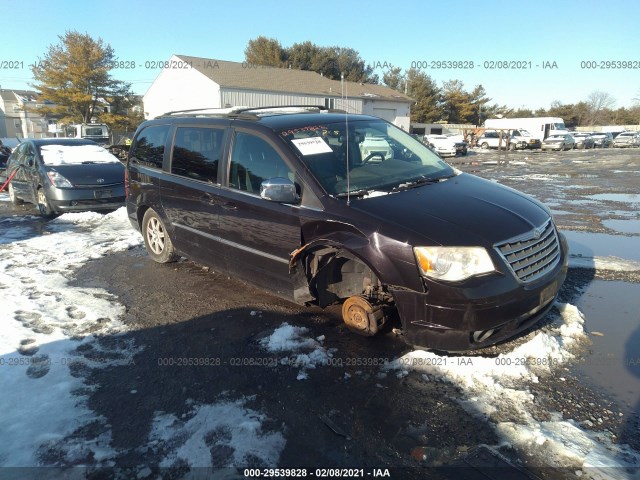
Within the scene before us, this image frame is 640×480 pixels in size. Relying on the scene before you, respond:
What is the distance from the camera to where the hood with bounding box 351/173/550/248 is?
3186 mm

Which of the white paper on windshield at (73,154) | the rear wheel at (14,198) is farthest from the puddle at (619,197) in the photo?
the rear wheel at (14,198)

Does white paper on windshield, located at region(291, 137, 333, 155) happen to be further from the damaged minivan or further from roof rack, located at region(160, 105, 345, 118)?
roof rack, located at region(160, 105, 345, 118)

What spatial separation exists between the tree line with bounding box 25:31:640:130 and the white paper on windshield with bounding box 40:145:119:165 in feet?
121

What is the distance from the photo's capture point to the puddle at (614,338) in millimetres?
3232

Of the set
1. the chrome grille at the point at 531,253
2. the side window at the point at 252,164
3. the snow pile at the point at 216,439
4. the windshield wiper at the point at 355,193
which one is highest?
the side window at the point at 252,164

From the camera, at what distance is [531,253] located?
339cm

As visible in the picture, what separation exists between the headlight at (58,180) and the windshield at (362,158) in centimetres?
680

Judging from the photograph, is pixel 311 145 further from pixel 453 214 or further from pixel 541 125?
pixel 541 125

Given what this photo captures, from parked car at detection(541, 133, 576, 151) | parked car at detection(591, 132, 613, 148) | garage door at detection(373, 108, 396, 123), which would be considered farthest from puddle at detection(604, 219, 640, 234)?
parked car at detection(591, 132, 613, 148)

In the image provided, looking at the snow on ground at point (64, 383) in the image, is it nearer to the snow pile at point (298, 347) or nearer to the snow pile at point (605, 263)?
the snow pile at point (298, 347)

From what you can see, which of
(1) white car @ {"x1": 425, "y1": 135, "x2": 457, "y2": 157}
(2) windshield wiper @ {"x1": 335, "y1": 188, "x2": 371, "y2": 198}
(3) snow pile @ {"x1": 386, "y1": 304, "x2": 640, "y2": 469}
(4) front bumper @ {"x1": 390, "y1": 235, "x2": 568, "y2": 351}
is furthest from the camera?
(1) white car @ {"x1": 425, "y1": 135, "x2": 457, "y2": 157}

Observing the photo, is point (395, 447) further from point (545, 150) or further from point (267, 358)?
point (545, 150)

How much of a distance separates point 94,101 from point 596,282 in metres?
47.7

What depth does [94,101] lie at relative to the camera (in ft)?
143
